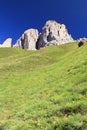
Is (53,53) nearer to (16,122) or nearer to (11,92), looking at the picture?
(11,92)

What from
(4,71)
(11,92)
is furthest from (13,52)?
(11,92)

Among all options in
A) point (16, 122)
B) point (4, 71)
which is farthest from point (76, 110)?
point (4, 71)

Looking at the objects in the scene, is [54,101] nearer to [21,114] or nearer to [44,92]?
[21,114]

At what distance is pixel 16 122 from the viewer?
2234cm

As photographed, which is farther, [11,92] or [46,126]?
[11,92]

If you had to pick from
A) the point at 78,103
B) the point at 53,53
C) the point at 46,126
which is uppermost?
the point at 53,53

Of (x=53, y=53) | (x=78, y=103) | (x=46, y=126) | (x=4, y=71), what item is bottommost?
(x=46, y=126)

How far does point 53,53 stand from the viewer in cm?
10131

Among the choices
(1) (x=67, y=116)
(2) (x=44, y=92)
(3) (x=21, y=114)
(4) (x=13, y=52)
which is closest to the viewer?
(1) (x=67, y=116)

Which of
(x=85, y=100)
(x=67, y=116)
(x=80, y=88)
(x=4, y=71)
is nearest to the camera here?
(x=67, y=116)

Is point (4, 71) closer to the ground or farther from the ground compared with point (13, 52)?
closer to the ground

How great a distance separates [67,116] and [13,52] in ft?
326

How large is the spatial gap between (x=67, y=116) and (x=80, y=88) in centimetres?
613

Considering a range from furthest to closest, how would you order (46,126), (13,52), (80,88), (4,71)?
(13,52)
(4,71)
(80,88)
(46,126)
